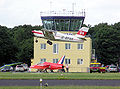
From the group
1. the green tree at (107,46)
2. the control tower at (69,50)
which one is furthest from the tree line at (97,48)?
the control tower at (69,50)

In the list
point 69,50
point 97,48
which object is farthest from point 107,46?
point 69,50

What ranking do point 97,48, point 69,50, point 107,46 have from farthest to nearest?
point 97,48, point 107,46, point 69,50

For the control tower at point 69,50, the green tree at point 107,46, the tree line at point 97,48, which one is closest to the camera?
the control tower at point 69,50

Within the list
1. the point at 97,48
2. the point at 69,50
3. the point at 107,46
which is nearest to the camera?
the point at 69,50

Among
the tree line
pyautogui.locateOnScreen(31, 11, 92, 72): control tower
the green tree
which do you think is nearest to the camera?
pyautogui.locateOnScreen(31, 11, 92, 72): control tower

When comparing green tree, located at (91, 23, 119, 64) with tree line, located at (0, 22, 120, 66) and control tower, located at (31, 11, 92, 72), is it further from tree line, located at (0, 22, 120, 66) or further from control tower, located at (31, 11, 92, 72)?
control tower, located at (31, 11, 92, 72)

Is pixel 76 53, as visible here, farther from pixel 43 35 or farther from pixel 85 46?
pixel 43 35

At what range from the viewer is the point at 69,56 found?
2795 inches

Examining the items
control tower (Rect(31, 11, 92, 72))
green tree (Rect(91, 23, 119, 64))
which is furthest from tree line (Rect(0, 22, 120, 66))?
control tower (Rect(31, 11, 92, 72))

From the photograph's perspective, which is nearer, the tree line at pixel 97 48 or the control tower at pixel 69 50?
the control tower at pixel 69 50

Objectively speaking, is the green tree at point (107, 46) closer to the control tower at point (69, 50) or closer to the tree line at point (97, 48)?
the tree line at point (97, 48)

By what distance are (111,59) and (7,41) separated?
3280cm

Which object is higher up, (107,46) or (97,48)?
(107,46)

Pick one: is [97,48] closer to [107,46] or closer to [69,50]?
[107,46]
